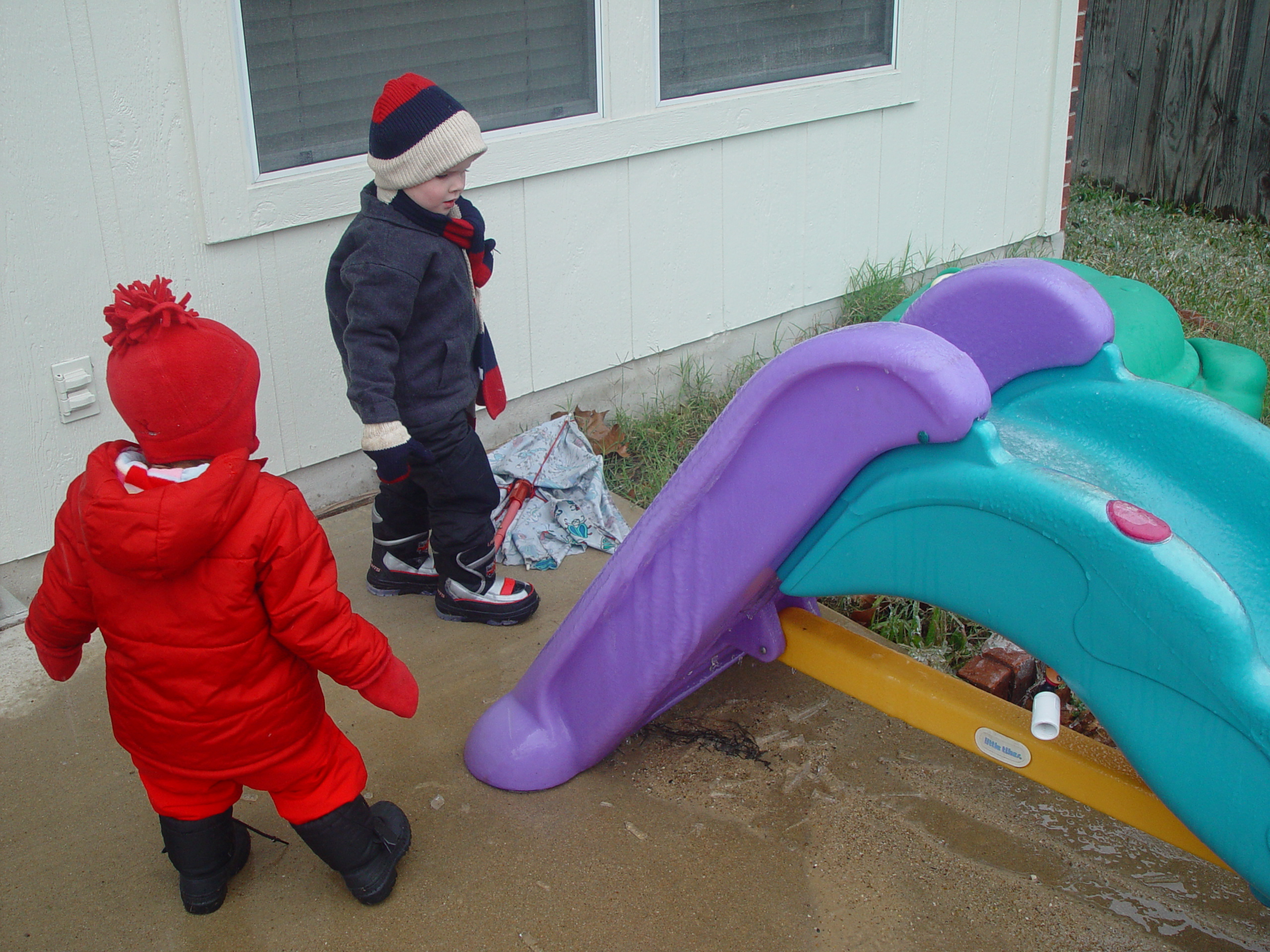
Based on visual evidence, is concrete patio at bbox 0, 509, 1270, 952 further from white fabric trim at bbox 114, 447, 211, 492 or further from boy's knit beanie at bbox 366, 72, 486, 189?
boy's knit beanie at bbox 366, 72, 486, 189

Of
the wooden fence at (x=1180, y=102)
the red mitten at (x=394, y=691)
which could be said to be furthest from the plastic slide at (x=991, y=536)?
the wooden fence at (x=1180, y=102)

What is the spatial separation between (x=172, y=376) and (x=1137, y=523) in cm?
139

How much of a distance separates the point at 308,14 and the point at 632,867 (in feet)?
7.76

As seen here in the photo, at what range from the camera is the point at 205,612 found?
176cm

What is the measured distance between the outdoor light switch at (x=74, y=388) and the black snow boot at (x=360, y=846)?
1430mm

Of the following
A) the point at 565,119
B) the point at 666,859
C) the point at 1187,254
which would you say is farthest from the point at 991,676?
the point at 1187,254

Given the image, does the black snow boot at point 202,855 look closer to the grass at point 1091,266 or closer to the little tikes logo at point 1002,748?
the little tikes logo at point 1002,748

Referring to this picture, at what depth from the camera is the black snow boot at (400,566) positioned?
121 inches

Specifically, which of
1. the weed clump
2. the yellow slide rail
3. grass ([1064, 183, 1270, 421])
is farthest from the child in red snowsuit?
grass ([1064, 183, 1270, 421])

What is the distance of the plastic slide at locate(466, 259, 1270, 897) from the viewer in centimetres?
153

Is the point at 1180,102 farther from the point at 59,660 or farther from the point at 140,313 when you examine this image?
the point at 59,660

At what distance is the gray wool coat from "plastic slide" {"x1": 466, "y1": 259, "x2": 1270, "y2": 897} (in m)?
0.70

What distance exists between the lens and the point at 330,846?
1.99m

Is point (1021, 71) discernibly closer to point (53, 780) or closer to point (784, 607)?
point (784, 607)
